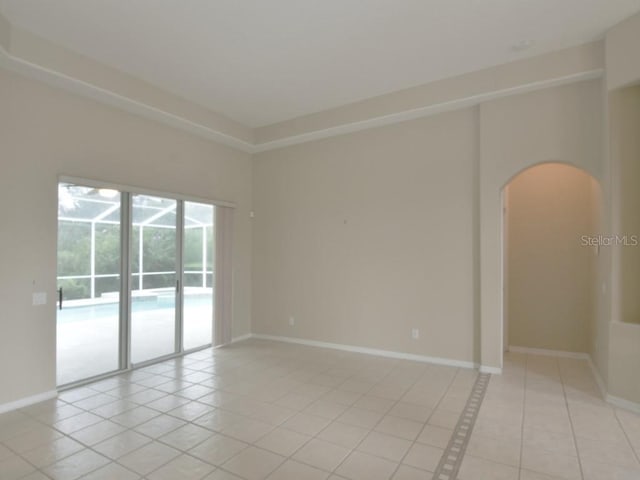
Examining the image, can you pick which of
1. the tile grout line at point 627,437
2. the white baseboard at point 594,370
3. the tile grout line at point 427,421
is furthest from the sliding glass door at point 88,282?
the white baseboard at point 594,370

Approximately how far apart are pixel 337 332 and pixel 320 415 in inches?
87.8

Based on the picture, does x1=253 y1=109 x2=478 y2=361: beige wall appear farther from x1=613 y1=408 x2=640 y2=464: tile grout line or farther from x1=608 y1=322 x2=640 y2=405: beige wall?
x1=613 y1=408 x2=640 y2=464: tile grout line

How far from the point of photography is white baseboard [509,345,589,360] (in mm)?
4886

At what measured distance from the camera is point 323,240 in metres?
5.64

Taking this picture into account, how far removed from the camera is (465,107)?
14.9 feet

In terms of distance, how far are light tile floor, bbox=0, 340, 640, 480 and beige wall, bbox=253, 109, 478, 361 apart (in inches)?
32.9

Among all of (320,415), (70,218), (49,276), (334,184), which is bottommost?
(320,415)

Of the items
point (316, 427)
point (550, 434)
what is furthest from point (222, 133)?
point (550, 434)

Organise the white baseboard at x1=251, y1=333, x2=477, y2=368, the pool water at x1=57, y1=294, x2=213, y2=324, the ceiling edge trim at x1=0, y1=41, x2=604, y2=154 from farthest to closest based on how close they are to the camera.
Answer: the white baseboard at x1=251, y1=333, x2=477, y2=368 → the pool water at x1=57, y1=294, x2=213, y2=324 → the ceiling edge trim at x1=0, y1=41, x2=604, y2=154

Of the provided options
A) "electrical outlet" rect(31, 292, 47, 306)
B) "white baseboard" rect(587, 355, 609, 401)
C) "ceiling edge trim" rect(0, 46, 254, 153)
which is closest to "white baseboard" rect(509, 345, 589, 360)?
"white baseboard" rect(587, 355, 609, 401)

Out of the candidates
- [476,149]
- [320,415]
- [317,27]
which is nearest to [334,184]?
[476,149]

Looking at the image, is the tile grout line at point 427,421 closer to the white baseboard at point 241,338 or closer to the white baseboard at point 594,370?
the white baseboard at point 594,370

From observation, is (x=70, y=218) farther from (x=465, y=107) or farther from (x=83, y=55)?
(x=465, y=107)

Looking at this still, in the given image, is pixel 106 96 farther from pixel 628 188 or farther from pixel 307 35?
pixel 628 188
